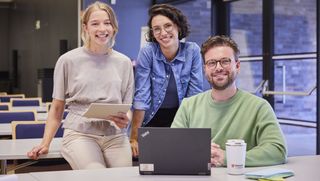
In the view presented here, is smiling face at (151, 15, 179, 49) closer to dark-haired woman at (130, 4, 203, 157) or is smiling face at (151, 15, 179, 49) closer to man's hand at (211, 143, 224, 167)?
dark-haired woman at (130, 4, 203, 157)

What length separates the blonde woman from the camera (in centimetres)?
289

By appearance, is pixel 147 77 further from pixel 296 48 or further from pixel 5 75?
pixel 5 75

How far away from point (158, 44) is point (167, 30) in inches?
5.1

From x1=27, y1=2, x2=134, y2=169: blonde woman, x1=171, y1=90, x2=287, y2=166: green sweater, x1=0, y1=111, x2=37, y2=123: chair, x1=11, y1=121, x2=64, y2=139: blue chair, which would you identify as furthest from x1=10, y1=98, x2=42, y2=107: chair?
x1=171, y1=90, x2=287, y2=166: green sweater

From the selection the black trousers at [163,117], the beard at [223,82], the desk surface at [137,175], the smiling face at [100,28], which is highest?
the smiling face at [100,28]

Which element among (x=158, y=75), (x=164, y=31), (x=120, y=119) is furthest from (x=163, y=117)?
(x=164, y=31)

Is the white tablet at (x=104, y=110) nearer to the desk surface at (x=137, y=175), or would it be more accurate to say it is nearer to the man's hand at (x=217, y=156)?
the desk surface at (x=137, y=175)

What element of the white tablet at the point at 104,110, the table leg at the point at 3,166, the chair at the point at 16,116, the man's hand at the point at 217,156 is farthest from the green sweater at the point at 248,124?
the chair at the point at 16,116

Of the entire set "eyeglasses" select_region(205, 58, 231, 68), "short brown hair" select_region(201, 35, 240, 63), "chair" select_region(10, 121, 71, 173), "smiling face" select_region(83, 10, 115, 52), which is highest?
"smiling face" select_region(83, 10, 115, 52)

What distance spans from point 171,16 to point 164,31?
0.37 feet

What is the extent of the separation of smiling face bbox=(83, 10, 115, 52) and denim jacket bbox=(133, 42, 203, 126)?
0.37m

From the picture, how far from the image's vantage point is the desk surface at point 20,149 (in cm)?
285

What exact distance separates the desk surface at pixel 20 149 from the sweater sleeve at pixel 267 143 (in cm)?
124

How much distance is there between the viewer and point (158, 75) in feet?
10.6
